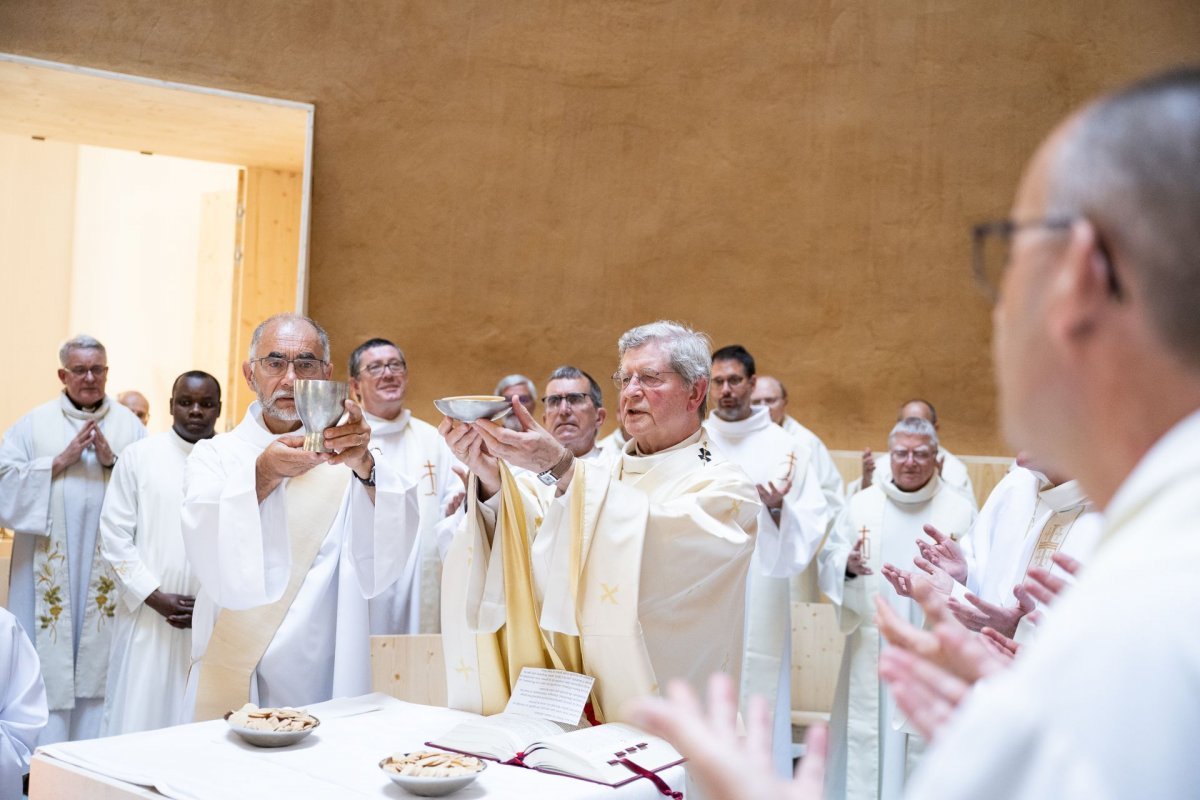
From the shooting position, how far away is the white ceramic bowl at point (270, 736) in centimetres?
294

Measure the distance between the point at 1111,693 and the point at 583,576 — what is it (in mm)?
2588

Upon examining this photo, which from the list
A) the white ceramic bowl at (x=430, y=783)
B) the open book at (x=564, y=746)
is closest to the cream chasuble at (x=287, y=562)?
the open book at (x=564, y=746)

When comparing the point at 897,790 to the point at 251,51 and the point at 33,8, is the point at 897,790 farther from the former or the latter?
the point at 33,8

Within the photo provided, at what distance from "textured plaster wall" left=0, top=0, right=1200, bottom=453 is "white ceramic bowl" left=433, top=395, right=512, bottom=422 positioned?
5.40m

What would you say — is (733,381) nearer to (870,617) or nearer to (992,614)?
(870,617)

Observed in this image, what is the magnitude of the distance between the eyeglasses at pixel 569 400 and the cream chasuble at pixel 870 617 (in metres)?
1.85

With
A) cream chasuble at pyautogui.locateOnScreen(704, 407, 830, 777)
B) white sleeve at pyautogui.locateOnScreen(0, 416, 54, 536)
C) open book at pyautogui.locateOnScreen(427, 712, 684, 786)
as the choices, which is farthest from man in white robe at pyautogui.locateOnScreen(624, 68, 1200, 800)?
white sleeve at pyautogui.locateOnScreen(0, 416, 54, 536)

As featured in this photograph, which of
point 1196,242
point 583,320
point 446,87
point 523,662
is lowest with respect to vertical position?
point 523,662

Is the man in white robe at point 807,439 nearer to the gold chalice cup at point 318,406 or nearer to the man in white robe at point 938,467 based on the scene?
the man in white robe at point 938,467

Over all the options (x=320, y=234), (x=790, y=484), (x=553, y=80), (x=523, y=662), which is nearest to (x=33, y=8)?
(x=320, y=234)

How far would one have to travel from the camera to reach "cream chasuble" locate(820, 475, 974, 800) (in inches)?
256

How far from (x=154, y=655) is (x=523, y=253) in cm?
454

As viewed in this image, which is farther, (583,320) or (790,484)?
(583,320)

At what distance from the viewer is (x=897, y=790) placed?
20.7ft
